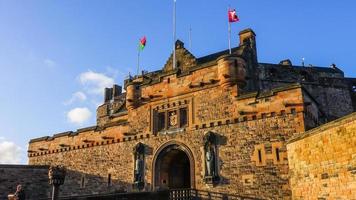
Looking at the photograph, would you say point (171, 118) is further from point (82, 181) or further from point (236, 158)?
point (82, 181)

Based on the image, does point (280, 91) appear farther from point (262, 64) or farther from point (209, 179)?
point (262, 64)

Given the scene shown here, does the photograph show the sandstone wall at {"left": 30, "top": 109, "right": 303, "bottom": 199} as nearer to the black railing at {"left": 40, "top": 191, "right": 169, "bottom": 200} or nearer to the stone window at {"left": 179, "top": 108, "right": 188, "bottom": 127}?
the stone window at {"left": 179, "top": 108, "right": 188, "bottom": 127}

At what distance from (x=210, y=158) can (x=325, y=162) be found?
5.90 m

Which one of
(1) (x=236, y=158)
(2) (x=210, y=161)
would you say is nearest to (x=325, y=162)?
(1) (x=236, y=158)

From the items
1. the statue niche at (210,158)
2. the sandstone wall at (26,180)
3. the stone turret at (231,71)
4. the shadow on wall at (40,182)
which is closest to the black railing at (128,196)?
the statue niche at (210,158)

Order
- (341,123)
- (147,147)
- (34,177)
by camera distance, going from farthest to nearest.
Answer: (34,177), (147,147), (341,123)

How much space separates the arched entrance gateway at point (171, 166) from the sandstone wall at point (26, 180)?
30.1 ft

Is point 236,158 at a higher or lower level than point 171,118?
lower

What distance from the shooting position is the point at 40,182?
75.4 feet

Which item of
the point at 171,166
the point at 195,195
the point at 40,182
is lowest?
the point at 195,195

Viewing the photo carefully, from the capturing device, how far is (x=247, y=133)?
618 inches

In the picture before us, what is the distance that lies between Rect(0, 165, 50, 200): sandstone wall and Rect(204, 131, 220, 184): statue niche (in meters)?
12.3

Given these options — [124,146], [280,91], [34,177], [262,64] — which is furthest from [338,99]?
[34,177]

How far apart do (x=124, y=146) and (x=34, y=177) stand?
7472 millimetres
